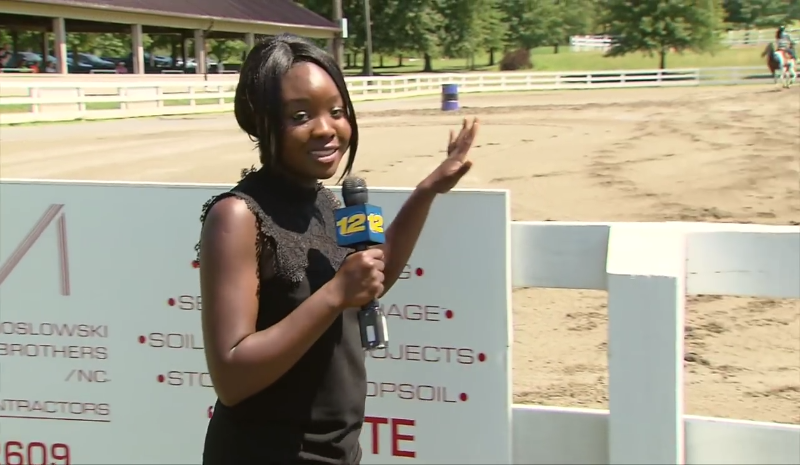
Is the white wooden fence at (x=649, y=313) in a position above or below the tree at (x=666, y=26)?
below

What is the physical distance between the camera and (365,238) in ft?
5.60

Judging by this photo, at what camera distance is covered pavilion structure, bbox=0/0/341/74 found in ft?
89.7

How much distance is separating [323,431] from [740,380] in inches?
133

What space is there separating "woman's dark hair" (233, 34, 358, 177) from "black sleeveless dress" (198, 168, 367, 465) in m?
0.08

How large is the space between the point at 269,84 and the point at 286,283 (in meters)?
0.40

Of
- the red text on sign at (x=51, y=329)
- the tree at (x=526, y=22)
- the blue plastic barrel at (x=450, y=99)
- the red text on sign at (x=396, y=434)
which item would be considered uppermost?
the tree at (x=526, y=22)

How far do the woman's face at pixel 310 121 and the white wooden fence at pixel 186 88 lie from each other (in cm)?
Result: 1968

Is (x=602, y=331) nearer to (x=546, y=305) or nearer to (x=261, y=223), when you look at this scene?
(x=546, y=305)

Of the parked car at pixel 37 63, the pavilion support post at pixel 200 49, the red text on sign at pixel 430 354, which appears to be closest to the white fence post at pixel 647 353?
the red text on sign at pixel 430 354

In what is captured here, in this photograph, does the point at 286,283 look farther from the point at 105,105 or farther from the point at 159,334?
the point at 105,105

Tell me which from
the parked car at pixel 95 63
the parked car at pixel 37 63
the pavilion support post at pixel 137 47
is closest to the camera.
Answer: the pavilion support post at pixel 137 47

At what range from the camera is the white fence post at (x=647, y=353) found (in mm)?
2605

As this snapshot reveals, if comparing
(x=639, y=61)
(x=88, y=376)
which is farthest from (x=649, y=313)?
(x=639, y=61)

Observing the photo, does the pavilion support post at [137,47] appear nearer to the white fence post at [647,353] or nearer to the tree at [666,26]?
the white fence post at [647,353]
